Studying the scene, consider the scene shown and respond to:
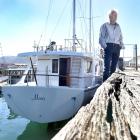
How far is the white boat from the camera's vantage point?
11.7 m

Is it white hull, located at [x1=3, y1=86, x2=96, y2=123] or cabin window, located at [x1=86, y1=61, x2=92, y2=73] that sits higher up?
cabin window, located at [x1=86, y1=61, x2=92, y2=73]

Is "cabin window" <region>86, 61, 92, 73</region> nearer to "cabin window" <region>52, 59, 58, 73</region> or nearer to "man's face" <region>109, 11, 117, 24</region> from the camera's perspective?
"cabin window" <region>52, 59, 58, 73</region>

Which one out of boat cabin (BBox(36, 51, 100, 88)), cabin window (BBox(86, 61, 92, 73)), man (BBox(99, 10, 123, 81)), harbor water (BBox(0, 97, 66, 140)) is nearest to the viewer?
man (BBox(99, 10, 123, 81))

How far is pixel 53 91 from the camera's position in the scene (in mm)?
11641

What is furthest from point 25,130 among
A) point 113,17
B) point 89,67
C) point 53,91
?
point 113,17

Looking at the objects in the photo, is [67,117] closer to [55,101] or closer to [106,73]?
[55,101]

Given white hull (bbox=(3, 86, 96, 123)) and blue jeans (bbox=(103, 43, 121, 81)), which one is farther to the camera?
white hull (bbox=(3, 86, 96, 123))

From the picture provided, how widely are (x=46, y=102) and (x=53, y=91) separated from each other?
41 centimetres

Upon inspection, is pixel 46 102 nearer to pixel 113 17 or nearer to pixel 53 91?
pixel 53 91

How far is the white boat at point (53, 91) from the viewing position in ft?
38.4

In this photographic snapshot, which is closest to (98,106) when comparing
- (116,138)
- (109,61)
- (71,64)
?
(116,138)

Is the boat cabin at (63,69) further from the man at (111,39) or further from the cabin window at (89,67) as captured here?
the man at (111,39)

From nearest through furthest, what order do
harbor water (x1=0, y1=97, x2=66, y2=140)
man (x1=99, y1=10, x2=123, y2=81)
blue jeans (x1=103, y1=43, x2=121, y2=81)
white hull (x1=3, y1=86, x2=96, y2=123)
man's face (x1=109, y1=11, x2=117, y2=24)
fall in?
1. man's face (x1=109, y1=11, x2=117, y2=24)
2. man (x1=99, y1=10, x2=123, y2=81)
3. blue jeans (x1=103, y1=43, x2=121, y2=81)
4. white hull (x1=3, y1=86, x2=96, y2=123)
5. harbor water (x1=0, y1=97, x2=66, y2=140)

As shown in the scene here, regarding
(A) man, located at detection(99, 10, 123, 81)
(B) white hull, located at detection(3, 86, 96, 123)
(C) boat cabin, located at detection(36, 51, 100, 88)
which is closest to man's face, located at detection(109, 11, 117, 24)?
(A) man, located at detection(99, 10, 123, 81)
